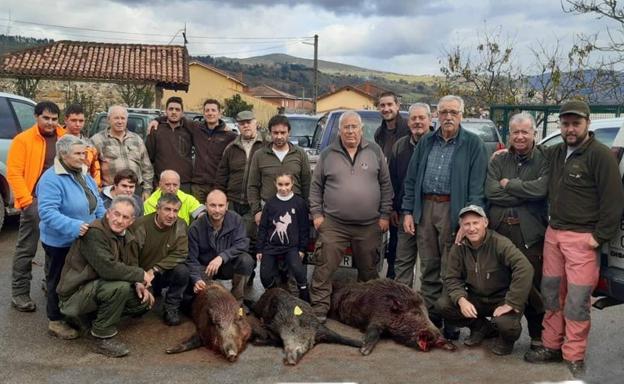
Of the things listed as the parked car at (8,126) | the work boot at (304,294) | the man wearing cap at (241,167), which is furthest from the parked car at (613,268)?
the parked car at (8,126)

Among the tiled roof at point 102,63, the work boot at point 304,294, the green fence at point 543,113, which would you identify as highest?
the tiled roof at point 102,63

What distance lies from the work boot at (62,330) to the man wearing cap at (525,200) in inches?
157

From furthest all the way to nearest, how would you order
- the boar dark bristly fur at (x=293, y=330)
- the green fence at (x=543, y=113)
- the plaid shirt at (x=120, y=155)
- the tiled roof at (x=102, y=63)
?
the tiled roof at (x=102, y=63) → the green fence at (x=543, y=113) → the plaid shirt at (x=120, y=155) → the boar dark bristly fur at (x=293, y=330)

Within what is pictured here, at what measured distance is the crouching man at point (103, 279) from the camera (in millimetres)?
5004

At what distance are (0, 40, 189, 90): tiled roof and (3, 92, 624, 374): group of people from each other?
21.6m

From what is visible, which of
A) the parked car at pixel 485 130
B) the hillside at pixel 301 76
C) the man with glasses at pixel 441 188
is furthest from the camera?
the hillside at pixel 301 76

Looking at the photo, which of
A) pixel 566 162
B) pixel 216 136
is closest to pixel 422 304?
pixel 566 162

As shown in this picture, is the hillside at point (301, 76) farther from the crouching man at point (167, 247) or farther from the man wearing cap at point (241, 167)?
the crouching man at point (167, 247)

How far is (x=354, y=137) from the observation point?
5.80 metres

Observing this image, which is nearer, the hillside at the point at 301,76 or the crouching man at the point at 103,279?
the crouching man at the point at 103,279

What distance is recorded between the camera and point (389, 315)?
5.38 m

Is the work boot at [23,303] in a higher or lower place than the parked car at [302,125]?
lower

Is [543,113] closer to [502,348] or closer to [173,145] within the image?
[173,145]

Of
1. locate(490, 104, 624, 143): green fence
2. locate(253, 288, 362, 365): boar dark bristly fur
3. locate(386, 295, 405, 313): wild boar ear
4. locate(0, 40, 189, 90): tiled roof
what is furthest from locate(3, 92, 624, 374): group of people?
locate(0, 40, 189, 90): tiled roof
